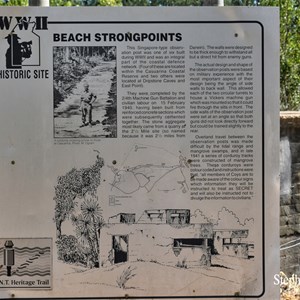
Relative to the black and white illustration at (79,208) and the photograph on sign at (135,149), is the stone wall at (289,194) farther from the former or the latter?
the black and white illustration at (79,208)

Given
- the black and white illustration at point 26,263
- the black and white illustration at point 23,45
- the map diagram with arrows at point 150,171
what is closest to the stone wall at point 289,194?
the map diagram with arrows at point 150,171

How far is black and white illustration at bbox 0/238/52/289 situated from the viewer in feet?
10.9

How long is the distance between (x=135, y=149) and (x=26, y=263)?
3.29 feet

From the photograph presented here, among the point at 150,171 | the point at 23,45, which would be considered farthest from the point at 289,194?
the point at 23,45

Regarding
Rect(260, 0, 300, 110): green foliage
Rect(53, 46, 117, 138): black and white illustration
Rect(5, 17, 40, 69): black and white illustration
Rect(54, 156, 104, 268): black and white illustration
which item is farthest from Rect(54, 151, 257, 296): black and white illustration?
Rect(260, 0, 300, 110): green foliage

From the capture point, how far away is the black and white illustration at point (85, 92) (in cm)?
330

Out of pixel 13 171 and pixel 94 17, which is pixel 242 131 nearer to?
pixel 94 17

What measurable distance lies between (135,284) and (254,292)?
2.52ft

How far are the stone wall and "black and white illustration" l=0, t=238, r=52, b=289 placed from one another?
102 inches

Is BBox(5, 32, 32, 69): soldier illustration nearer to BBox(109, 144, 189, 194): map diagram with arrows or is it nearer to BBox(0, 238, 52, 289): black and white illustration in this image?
BBox(109, 144, 189, 194): map diagram with arrows

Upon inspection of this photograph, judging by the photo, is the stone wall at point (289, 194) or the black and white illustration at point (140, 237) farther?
the stone wall at point (289, 194)

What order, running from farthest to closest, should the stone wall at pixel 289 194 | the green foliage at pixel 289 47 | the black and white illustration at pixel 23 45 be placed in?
the green foliage at pixel 289 47
the stone wall at pixel 289 194
the black and white illustration at pixel 23 45

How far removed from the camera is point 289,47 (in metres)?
10.4

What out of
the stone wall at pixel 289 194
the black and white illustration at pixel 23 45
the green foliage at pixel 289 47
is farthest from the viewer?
the green foliage at pixel 289 47
